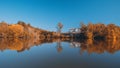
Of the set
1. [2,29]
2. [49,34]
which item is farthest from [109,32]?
[2,29]

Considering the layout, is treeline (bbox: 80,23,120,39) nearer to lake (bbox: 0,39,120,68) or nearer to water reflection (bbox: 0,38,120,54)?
water reflection (bbox: 0,38,120,54)

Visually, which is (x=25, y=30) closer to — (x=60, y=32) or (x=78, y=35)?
(x=60, y=32)

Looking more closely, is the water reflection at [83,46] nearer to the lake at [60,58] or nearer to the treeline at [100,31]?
the lake at [60,58]

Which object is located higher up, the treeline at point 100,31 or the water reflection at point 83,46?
the treeline at point 100,31

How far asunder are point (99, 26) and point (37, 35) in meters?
39.0

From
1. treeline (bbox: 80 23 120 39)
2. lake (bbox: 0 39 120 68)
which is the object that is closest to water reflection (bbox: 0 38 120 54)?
lake (bbox: 0 39 120 68)

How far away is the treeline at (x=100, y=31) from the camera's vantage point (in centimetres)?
8081

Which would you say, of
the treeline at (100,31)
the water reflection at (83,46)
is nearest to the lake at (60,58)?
the water reflection at (83,46)

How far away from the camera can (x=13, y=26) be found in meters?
85.1

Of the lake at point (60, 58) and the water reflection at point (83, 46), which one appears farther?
the water reflection at point (83, 46)

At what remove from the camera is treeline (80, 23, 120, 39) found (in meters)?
80.8

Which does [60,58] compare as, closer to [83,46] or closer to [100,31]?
[83,46]

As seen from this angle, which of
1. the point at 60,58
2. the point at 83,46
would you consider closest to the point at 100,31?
the point at 83,46

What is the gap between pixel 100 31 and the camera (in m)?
82.6
